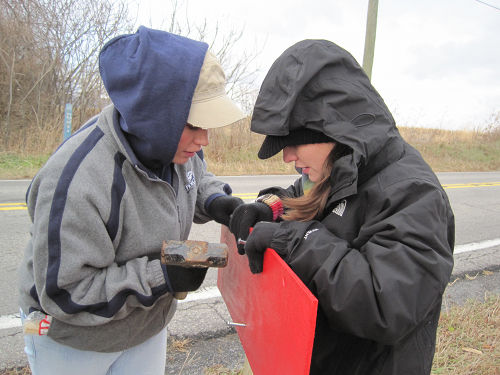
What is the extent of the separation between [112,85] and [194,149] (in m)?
0.36

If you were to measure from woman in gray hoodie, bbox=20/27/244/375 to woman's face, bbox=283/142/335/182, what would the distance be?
26cm

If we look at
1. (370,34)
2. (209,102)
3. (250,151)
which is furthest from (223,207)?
(250,151)

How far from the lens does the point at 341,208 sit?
1240mm

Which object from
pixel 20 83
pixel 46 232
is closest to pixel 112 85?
pixel 46 232

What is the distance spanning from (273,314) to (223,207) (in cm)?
72

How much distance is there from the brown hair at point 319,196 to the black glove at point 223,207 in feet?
1.47

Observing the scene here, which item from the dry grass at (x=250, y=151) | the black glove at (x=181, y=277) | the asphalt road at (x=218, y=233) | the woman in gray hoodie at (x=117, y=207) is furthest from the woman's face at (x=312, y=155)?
the dry grass at (x=250, y=151)

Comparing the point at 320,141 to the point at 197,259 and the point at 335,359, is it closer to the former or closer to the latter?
the point at 197,259

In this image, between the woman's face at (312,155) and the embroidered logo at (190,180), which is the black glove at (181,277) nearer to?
the embroidered logo at (190,180)

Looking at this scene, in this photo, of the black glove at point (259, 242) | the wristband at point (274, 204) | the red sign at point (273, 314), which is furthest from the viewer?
the wristband at point (274, 204)

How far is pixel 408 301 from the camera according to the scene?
95cm

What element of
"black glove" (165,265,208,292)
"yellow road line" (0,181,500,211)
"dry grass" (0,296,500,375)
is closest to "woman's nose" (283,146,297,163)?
"black glove" (165,265,208,292)

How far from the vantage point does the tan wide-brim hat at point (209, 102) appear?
4.09ft

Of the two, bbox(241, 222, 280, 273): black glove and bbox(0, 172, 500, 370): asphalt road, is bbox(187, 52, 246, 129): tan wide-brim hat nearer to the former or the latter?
bbox(241, 222, 280, 273): black glove
